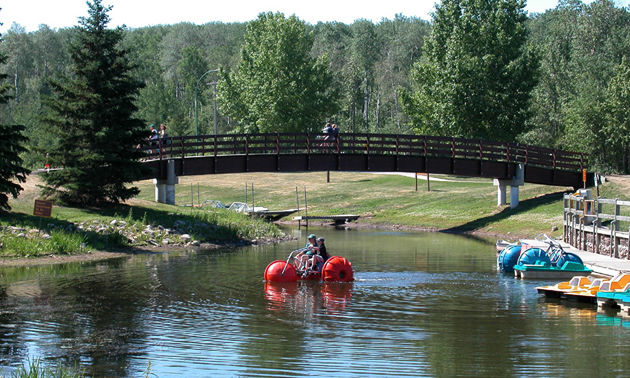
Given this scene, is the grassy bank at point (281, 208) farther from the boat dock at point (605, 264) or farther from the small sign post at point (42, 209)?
Answer: the boat dock at point (605, 264)

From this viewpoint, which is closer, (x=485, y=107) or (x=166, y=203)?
(x=166, y=203)

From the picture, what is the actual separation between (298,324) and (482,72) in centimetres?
4689

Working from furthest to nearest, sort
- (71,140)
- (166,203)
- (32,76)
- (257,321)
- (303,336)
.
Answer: (32,76) < (166,203) < (71,140) < (257,321) < (303,336)

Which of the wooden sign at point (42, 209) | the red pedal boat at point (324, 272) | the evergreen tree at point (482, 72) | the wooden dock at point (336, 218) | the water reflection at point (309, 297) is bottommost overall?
the wooden dock at point (336, 218)

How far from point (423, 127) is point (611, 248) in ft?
122

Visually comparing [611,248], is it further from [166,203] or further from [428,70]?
[428,70]

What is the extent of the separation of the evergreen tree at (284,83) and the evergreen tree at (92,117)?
4042 cm

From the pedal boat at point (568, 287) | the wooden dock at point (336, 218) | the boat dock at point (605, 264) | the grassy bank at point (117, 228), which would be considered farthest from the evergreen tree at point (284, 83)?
the pedal boat at point (568, 287)

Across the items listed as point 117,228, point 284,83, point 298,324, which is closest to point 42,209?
point 117,228

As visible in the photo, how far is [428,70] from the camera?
67250mm

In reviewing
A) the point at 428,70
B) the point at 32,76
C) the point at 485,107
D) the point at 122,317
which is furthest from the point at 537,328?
the point at 32,76

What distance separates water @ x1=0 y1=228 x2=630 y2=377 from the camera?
15008 millimetres

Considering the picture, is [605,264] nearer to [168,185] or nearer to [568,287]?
[568,287]

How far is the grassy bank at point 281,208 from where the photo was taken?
3466 cm
